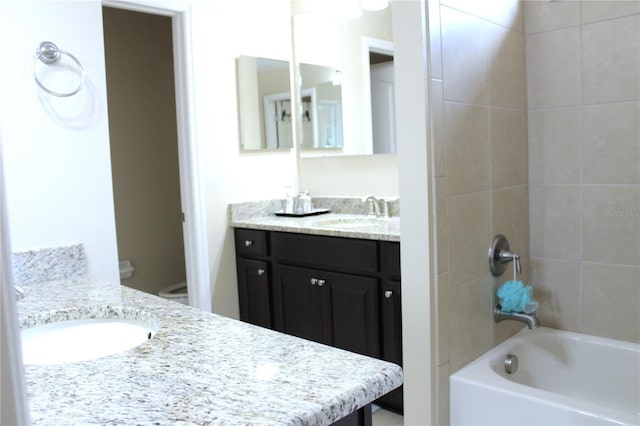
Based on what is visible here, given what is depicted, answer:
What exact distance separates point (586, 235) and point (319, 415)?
6.02 ft

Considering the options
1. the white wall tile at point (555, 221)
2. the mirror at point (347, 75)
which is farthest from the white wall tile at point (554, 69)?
the mirror at point (347, 75)

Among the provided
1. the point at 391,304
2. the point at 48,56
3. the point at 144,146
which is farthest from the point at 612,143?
the point at 144,146

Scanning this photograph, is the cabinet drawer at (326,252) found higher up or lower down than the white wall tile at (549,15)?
lower down

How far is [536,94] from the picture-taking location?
7.37ft

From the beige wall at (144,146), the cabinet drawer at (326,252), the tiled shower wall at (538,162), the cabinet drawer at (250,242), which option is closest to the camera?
the tiled shower wall at (538,162)

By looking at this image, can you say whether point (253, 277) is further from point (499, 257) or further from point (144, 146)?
point (144, 146)

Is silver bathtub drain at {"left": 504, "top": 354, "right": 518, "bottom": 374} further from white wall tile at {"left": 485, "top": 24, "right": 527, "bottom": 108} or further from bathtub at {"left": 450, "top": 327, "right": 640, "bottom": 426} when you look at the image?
white wall tile at {"left": 485, "top": 24, "right": 527, "bottom": 108}

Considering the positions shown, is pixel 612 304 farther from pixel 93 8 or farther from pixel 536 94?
pixel 93 8

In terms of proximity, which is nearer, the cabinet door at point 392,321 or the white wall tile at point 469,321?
the white wall tile at point 469,321

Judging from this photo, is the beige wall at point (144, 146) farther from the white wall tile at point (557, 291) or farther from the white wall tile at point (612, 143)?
the white wall tile at point (612, 143)

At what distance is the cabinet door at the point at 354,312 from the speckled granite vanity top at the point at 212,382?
4.60 feet

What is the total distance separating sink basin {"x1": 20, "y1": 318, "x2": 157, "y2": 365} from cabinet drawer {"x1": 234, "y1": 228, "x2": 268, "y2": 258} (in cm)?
165

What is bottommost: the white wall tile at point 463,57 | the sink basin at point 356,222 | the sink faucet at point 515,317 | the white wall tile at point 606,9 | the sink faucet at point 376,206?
the sink faucet at point 515,317

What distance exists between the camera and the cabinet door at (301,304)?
2658mm
